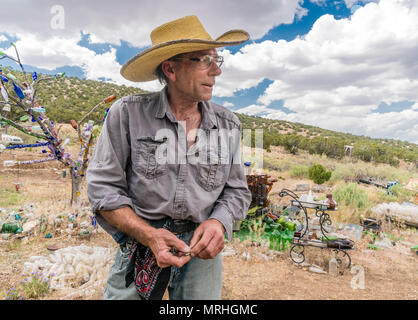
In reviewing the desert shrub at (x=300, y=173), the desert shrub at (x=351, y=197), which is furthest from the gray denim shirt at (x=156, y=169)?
the desert shrub at (x=300, y=173)

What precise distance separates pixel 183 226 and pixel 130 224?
28cm

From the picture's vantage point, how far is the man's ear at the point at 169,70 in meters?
1.71

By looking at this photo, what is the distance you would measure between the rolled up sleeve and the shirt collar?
0.19 m

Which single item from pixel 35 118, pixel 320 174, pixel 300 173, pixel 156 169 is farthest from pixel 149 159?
pixel 300 173

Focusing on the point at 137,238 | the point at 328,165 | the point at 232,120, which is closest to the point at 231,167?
the point at 232,120

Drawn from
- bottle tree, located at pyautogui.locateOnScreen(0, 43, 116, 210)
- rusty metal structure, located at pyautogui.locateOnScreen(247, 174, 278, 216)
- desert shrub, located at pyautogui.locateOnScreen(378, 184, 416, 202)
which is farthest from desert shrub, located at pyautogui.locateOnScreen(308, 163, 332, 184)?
bottle tree, located at pyautogui.locateOnScreen(0, 43, 116, 210)

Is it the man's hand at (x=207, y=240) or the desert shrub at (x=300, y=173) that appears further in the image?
the desert shrub at (x=300, y=173)

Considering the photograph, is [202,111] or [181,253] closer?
[181,253]

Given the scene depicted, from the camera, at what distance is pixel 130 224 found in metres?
1.39

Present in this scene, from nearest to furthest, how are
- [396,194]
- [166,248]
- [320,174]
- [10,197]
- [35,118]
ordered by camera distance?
[166,248] < [35,118] < [10,197] < [320,174] < [396,194]

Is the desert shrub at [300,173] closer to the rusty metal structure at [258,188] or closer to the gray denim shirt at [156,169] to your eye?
the rusty metal structure at [258,188]

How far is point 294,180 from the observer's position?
416 inches

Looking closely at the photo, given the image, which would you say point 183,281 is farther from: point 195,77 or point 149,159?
point 195,77

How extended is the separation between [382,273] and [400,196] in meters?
5.36
